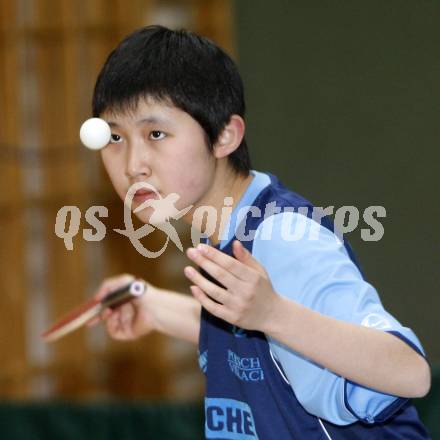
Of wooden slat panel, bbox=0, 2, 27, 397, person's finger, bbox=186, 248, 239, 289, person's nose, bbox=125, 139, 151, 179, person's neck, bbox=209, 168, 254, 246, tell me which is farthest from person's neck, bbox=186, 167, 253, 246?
wooden slat panel, bbox=0, 2, 27, 397

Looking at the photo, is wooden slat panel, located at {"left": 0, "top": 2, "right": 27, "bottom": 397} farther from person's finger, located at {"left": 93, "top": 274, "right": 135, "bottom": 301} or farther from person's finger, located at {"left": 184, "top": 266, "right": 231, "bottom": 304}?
person's finger, located at {"left": 184, "top": 266, "right": 231, "bottom": 304}

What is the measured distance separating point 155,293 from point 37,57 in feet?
4.93

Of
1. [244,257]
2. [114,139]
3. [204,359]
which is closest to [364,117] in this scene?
[204,359]

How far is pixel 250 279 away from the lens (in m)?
1.04

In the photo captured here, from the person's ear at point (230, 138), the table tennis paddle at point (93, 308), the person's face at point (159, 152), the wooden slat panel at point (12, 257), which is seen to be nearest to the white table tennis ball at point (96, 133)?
the person's face at point (159, 152)

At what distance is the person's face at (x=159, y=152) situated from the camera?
1298 millimetres

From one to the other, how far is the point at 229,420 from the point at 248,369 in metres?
0.13

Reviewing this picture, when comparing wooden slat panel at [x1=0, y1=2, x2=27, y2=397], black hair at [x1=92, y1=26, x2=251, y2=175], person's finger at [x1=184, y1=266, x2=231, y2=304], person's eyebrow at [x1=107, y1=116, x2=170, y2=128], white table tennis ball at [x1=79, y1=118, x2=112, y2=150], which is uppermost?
black hair at [x1=92, y1=26, x2=251, y2=175]

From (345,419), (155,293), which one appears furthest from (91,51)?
(345,419)

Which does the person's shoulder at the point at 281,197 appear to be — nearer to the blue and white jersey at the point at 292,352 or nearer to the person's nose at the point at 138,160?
the blue and white jersey at the point at 292,352

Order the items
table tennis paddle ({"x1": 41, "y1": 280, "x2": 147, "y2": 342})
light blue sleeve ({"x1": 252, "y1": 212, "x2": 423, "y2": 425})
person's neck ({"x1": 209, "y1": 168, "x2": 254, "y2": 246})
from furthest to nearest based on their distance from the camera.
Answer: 1. table tennis paddle ({"x1": 41, "y1": 280, "x2": 147, "y2": 342})
2. person's neck ({"x1": 209, "y1": 168, "x2": 254, "y2": 246})
3. light blue sleeve ({"x1": 252, "y1": 212, "x2": 423, "y2": 425})

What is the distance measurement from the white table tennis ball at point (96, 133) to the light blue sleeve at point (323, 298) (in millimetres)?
267

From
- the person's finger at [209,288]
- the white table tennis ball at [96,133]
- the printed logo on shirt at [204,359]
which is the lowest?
the printed logo on shirt at [204,359]

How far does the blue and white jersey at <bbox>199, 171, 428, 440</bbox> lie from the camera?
1.16m
